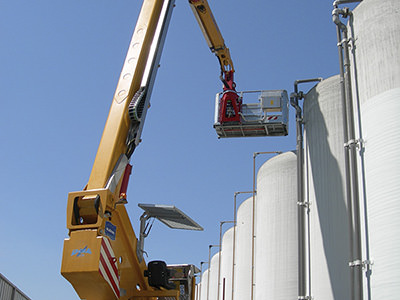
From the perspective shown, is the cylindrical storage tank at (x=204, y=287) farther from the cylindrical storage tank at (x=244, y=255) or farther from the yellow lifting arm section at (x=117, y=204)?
the yellow lifting arm section at (x=117, y=204)

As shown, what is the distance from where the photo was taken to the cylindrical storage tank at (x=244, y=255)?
23922mm

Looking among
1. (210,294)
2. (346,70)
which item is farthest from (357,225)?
(210,294)

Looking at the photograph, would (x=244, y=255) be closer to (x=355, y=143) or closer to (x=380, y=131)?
(x=355, y=143)

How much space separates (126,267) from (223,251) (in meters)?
23.3

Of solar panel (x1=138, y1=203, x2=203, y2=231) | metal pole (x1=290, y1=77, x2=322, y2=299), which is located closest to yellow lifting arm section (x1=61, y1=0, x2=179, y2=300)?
solar panel (x1=138, y1=203, x2=203, y2=231)

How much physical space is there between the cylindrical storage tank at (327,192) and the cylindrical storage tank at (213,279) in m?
25.9

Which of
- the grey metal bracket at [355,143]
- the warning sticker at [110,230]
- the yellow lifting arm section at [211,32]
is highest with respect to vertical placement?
the yellow lifting arm section at [211,32]

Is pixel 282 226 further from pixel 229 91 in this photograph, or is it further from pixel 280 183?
pixel 229 91

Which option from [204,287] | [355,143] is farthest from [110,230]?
[204,287]

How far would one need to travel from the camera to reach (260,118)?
52.2ft

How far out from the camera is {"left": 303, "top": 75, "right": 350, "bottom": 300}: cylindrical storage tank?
1123 cm

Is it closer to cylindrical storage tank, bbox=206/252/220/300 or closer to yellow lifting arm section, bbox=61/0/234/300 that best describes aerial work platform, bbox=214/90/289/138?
yellow lifting arm section, bbox=61/0/234/300

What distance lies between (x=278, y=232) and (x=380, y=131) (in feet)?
28.0

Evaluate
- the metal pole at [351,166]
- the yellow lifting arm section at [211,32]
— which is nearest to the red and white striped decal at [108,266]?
the metal pole at [351,166]
